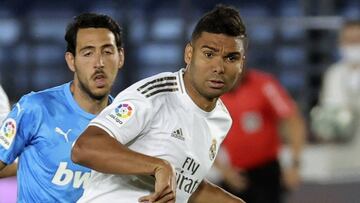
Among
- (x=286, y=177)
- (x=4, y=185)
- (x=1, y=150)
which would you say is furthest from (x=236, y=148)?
(x=1, y=150)

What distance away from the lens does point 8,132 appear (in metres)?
4.92

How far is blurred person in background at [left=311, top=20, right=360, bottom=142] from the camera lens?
959 centimetres

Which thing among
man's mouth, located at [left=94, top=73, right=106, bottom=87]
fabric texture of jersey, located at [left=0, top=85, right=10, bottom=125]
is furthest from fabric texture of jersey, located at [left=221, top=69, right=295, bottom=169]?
man's mouth, located at [left=94, top=73, right=106, bottom=87]

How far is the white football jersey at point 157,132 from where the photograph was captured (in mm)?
4074

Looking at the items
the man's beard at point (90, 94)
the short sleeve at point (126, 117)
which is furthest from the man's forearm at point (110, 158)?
the man's beard at point (90, 94)

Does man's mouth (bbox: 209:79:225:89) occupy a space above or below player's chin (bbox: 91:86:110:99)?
above

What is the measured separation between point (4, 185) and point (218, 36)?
15.7ft

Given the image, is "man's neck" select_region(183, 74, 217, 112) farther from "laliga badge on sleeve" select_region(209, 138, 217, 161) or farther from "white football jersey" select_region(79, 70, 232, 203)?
"laliga badge on sleeve" select_region(209, 138, 217, 161)

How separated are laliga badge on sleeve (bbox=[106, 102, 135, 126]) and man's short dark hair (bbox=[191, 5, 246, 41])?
447 mm

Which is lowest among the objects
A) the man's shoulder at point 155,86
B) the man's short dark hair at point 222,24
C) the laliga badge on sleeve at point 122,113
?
the laliga badge on sleeve at point 122,113

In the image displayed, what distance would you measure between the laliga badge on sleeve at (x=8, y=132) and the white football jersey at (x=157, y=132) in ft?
2.24

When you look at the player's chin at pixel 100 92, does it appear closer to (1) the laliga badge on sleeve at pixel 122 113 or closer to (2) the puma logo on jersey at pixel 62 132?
(2) the puma logo on jersey at pixel 62 132

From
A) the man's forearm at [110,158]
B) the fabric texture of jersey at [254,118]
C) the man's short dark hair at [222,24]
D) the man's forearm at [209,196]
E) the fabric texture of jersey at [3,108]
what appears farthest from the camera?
the fabric texture of jersey at [254,118]

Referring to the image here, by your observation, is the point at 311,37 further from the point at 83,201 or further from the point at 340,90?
the point at 83,201
